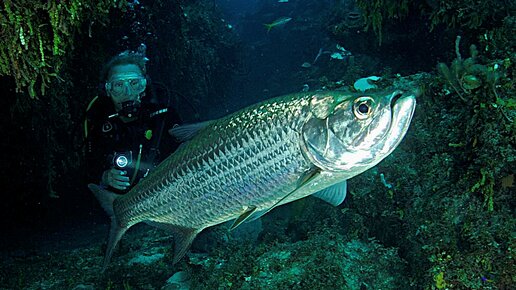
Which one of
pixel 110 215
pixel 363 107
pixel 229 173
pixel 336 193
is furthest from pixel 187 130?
pixel 363 107

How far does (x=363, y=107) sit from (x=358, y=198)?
2788mm

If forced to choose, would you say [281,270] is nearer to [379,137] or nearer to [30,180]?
[379,137]

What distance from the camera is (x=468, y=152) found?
3371mm

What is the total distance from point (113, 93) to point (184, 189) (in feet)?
8.51

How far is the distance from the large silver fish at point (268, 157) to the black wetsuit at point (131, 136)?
5.12 ft

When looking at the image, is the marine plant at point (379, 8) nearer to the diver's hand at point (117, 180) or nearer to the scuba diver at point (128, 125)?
the scuba diver at point (128, 125)

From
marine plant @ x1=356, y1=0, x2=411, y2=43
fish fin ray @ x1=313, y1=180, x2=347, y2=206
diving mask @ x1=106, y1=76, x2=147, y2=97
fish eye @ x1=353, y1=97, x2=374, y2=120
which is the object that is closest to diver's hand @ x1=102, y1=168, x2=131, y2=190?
diving mask @ x1=106, y1=76, x2=147, y2=97

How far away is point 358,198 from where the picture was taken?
4.69 meters

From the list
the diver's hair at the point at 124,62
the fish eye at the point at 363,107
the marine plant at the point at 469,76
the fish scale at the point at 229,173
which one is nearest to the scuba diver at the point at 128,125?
the diver's hair at the point at 124,62

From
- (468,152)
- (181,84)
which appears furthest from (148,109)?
(181,84)

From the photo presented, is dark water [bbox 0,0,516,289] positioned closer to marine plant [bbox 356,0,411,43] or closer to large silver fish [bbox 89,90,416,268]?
marine plant [bbox 356,0,411,43]

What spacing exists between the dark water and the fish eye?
1.70 metres

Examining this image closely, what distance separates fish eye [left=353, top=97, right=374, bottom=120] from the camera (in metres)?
2.18

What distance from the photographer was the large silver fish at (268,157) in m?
2.20
